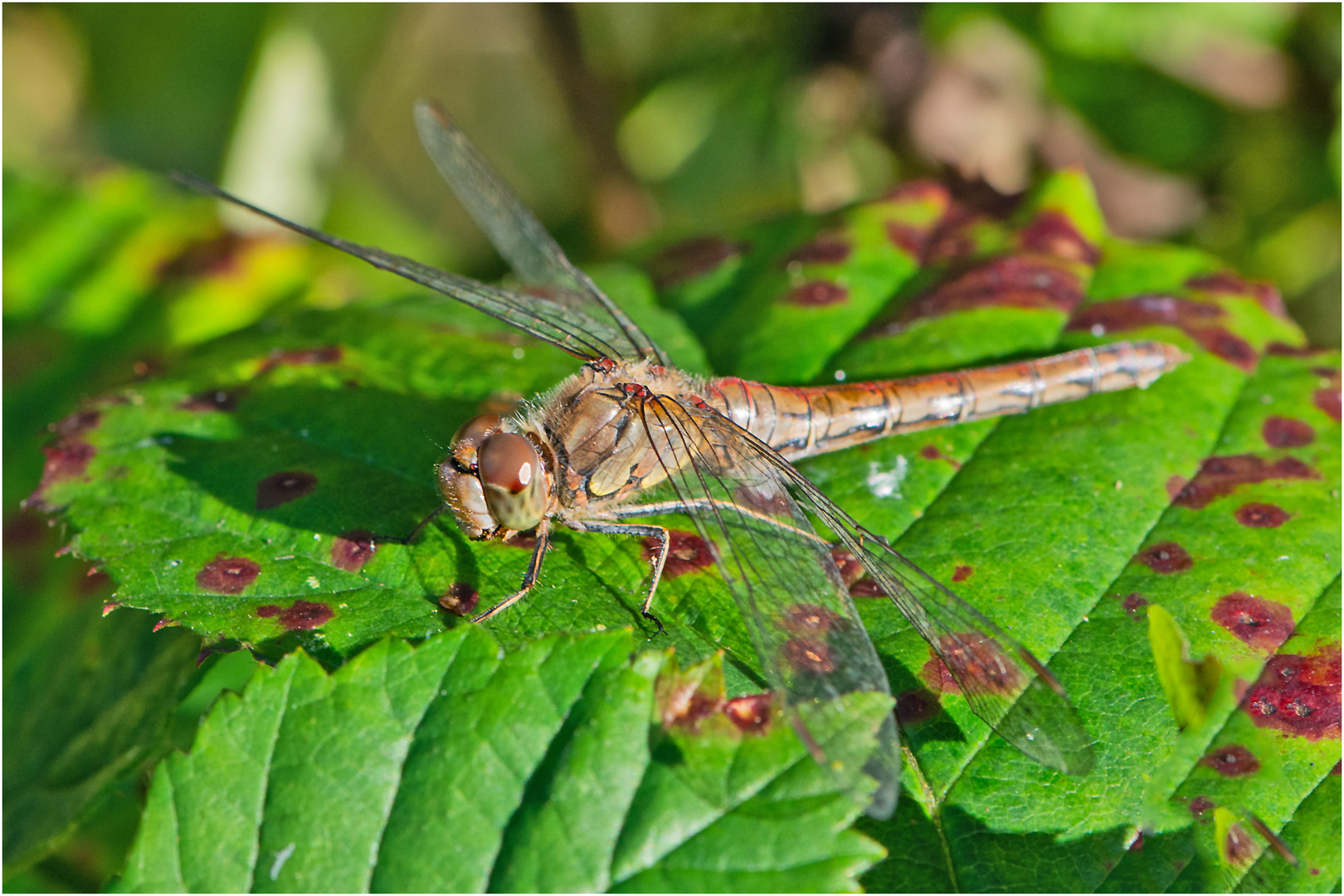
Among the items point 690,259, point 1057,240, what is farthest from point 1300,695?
point 690,259

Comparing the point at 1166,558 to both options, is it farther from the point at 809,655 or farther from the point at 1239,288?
the point at 1239,288

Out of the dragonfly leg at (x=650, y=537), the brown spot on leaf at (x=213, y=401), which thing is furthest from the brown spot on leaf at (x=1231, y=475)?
the brown spot on leaf at (x=213, y=401)

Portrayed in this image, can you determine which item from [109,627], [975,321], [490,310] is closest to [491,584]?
[490,310]

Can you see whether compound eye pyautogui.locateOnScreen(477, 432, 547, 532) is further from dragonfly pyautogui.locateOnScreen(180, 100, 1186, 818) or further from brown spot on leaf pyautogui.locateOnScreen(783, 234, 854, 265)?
brown spot on leaf pyautogui.locateOnScreen(783, 234, 854, 265)

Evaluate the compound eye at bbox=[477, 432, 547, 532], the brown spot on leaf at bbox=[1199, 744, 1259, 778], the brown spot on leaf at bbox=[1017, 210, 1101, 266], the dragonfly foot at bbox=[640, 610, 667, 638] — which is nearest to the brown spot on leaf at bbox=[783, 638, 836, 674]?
the dragonfly foot at bbox=[640, 610, 667, 638]

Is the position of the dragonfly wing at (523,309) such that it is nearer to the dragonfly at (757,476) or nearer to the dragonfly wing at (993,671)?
the dragonfly at (757,476)

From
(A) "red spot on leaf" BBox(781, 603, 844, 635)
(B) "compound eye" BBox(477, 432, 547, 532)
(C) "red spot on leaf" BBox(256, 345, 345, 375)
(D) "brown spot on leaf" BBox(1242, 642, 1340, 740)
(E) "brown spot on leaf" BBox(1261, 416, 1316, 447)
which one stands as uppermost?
(C) "red spot on leaf" BBox(256, 345, 345, 375)

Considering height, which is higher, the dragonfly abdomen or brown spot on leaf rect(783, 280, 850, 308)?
brown spot on leaf rect(783, 280, 850, 308)

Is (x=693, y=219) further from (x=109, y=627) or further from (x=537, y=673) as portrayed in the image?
(x=537, y=673)
